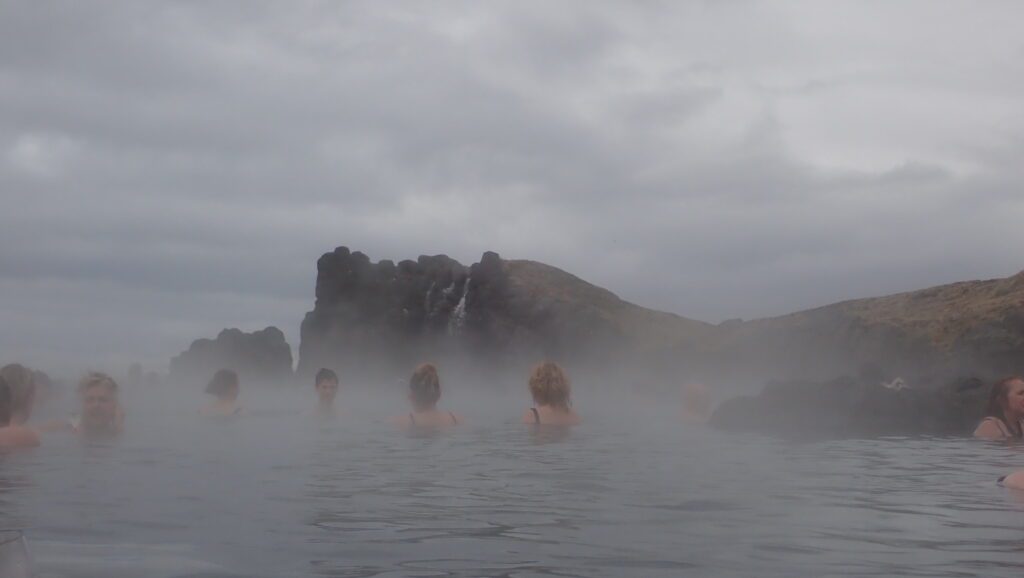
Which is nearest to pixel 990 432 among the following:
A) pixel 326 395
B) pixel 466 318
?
pixel 326 395

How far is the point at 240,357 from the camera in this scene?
53562 millimetres

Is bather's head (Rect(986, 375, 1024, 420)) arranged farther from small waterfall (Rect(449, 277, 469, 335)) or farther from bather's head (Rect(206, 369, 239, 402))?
small waterfall (Rect(449, 277, 469, 335))

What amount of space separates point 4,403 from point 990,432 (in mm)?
10260

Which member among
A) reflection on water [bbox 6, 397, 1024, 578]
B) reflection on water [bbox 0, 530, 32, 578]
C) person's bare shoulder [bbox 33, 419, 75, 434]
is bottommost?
reflection on water [bbox 6, 397, 1024, 578]

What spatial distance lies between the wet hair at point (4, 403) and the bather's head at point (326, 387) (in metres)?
5.66

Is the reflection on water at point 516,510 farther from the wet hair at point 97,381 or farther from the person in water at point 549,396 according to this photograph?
the person in water at point 549,396

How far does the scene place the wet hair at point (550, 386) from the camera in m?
12.7

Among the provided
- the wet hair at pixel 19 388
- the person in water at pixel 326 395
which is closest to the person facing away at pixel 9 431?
the wet hair at pixel 19 388

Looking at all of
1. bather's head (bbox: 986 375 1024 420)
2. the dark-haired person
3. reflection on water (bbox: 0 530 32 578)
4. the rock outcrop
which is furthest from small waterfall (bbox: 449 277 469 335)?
reflection on water (bbox: 0 530 32 578)

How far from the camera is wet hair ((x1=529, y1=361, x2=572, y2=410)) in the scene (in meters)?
12.7

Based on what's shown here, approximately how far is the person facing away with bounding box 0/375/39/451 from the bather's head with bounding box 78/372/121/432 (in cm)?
122

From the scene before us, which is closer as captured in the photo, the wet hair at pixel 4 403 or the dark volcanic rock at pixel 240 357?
the wet hair at pixel 4 403

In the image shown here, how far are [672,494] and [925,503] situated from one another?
1563 millimetres

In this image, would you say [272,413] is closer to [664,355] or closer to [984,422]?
[984,422]
